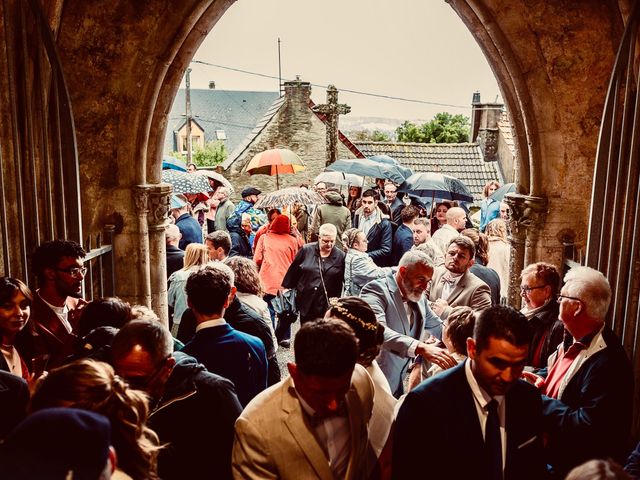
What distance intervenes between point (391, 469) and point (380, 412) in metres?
0.21

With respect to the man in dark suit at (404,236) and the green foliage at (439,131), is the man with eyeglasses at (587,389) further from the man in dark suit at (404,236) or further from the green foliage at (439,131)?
the green foliage at (439,131)

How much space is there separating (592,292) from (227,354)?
163 cm

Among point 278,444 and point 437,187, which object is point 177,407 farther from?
point 437,187

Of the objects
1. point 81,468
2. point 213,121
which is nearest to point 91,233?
point 81,468

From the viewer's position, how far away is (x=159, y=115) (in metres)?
5.30

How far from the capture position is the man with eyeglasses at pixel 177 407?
7.80 ft

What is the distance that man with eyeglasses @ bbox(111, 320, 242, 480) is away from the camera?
2377 mm

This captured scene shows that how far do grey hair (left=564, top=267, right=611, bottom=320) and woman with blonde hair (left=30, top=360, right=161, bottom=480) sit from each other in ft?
6.45

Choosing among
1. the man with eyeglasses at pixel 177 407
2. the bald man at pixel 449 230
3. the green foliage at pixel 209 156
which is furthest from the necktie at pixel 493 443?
the green foliage at pixel 209 156

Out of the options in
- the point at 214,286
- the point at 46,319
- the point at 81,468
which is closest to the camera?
the point at 81,468

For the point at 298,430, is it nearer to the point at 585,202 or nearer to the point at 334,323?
the point at 334,323

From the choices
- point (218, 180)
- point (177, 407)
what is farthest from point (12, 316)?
point (218, 180)

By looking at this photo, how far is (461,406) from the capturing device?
2232 mm

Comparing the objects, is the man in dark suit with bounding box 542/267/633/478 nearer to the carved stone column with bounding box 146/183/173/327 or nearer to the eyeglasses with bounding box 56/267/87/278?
the eyeglasses with bounding box 56/267/87/278
